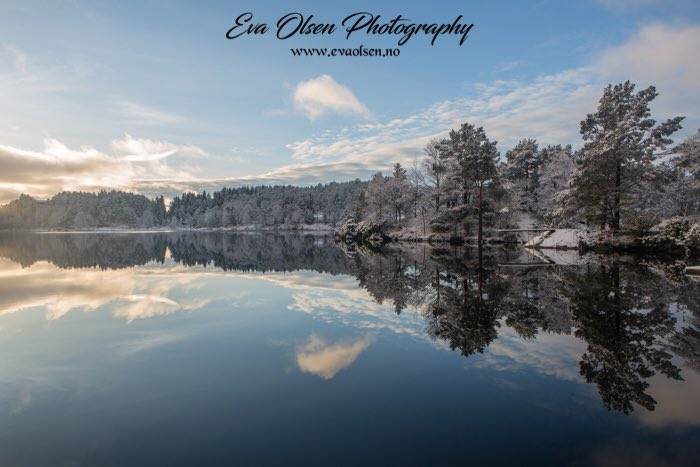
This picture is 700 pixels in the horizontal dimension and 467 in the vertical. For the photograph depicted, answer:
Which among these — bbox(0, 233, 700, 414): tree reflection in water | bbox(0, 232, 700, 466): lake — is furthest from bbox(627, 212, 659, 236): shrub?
bbox(0, 232, 700, 466): lake

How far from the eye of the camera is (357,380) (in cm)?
720

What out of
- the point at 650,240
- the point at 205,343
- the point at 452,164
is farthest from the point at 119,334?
the point at 452,164

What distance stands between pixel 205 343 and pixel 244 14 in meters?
18.4

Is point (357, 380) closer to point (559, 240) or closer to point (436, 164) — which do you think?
point (559, 240)

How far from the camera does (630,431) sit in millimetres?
5254

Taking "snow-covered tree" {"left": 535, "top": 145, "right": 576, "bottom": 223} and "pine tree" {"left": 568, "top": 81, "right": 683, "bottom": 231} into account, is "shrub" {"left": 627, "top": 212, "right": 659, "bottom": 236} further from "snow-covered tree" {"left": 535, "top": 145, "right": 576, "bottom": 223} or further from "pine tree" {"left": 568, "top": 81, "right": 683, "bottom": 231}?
"snow-covered tree" {"left": 535, "top": 145, "right": 576, "bottom": 223}

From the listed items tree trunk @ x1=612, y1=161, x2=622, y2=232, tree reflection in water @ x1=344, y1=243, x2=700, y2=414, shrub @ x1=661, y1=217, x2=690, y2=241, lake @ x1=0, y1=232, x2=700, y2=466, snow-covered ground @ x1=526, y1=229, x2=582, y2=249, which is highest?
tree trunk @ x1=612, y1=161, x2=622, y2=232

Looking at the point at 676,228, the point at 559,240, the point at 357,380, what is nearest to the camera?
the point at 357,380

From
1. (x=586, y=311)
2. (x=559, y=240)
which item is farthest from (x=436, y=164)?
(x=586, y=311)

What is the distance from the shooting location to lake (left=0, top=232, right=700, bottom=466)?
4949mm

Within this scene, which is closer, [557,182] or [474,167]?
[474,167]

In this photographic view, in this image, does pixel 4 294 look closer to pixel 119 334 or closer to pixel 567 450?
pixel 119 334

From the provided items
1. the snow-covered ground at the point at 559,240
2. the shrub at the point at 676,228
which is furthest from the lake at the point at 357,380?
the snow-covered ground at the point at 559,240

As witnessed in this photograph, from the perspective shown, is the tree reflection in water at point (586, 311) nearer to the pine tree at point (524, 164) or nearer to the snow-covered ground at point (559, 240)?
the snow-covered ground at point (559, 240)
